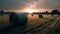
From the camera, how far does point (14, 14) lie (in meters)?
29.3

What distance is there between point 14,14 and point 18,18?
1.62 meters

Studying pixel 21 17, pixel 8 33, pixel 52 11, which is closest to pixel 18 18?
pixel 21 17

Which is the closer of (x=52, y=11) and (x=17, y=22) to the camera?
(x=17, y=22)

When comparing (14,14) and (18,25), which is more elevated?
(14,14)

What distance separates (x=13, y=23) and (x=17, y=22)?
65.3 inches

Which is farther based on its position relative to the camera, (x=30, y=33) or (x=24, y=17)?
(x=24, y=17)

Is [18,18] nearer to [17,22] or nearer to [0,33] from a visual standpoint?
[17,22]

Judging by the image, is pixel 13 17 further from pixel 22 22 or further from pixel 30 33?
pixel 30 33

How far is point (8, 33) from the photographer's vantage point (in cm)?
2073

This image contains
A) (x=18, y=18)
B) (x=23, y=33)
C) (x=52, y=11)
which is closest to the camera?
(x=23, y=33)

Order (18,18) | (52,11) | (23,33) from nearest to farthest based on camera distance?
(23,33)
(18,18)
(52,11)

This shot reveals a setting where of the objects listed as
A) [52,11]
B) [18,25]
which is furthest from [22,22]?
[52,11]

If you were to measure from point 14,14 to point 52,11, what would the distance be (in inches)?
1012

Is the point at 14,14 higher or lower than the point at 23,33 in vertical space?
higher
